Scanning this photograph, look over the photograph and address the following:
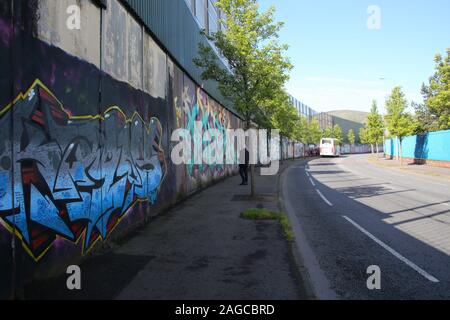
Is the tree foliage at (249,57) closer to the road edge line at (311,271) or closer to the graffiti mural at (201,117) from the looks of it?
the graffiti mural at (201,117)

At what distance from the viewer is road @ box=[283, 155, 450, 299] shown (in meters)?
5.11

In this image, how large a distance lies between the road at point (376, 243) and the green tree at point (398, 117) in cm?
2328

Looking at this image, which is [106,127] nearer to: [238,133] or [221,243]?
[221,243]

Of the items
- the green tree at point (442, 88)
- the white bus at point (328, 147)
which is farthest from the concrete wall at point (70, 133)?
the white bus at point (328, 147)

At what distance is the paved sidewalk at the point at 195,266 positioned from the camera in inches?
186

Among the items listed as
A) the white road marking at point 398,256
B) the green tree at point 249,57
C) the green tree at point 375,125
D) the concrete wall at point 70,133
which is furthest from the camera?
the green tree at point 375,125

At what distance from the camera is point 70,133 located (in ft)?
17.9

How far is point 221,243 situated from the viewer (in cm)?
725

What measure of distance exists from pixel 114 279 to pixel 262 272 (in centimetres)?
189

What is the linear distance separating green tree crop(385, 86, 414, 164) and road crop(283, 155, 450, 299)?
23283 mm

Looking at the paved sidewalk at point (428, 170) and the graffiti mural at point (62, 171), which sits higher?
the graffiti mural at point (62, 171)

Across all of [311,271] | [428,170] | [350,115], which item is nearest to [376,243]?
[311,271]
